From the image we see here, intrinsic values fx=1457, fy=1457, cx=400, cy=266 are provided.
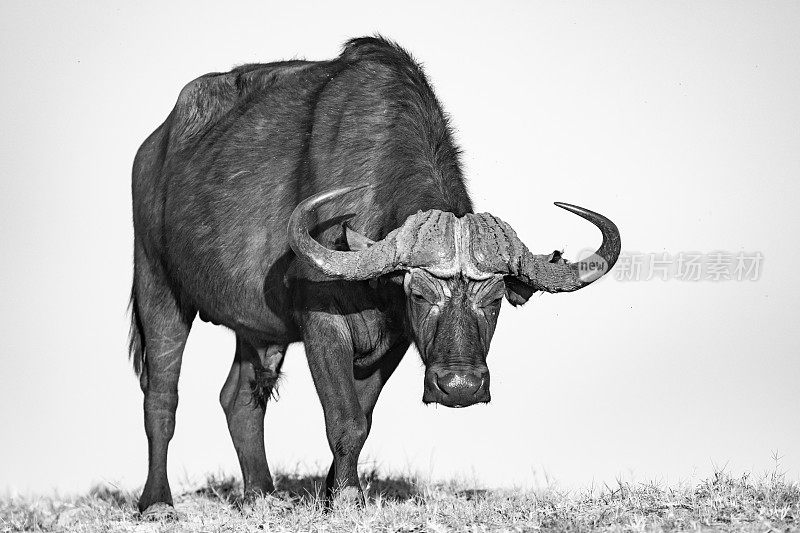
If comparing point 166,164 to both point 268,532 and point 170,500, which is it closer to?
point 170,500

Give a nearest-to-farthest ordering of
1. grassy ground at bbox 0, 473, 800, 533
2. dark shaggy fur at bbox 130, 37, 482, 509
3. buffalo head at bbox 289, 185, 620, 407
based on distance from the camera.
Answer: grassy ground at bbox 0, 473, 800, 533, buffalo head at bbox 289, 185, 620, 407, dark shaggy fur at bbox 130, 37, 482, 509

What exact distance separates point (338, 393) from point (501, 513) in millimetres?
1569

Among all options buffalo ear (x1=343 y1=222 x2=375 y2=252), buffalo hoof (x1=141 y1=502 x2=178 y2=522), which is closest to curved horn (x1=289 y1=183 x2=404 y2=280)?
buffalo ear (x1=343 y1=222 x2=375 y2=252)

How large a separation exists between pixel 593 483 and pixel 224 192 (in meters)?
3.72

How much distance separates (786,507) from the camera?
27.3 feet

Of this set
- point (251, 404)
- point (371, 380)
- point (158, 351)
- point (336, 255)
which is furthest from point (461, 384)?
point (158, 351)

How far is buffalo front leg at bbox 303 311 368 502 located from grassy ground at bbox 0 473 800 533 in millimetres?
295

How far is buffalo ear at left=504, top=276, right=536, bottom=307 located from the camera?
9.42 meters

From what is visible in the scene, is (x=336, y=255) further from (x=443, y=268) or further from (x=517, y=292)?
(x=517, y=292)

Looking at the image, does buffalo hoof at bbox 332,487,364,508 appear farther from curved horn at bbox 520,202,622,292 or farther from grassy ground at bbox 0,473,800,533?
curved horn at bbox 520,202,622,292

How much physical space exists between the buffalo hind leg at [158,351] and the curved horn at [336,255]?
3100 mm

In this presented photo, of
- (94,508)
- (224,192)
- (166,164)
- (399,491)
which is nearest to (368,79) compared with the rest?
(224,192)

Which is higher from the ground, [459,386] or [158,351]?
[158,351]

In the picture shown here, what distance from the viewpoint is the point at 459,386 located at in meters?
8.69
